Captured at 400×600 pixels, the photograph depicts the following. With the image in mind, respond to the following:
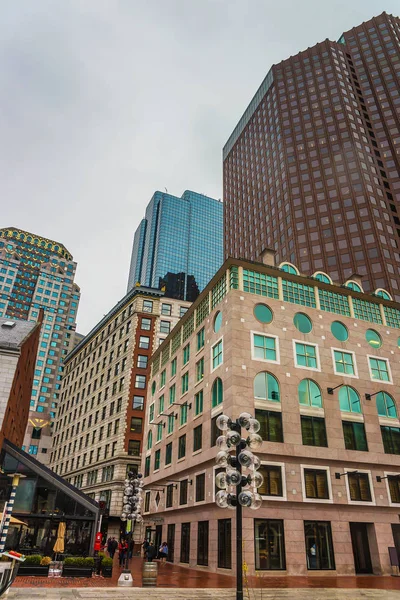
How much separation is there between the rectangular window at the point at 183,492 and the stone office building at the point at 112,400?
22865 mm

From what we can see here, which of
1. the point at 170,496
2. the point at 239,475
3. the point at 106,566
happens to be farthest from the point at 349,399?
the point at 239,475

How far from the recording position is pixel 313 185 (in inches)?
3588

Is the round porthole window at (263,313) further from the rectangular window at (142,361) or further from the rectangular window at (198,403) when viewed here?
the rectangular window at (142,361)

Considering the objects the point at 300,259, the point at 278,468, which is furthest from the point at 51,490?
the point at 300,259

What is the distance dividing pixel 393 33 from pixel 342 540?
12690cm

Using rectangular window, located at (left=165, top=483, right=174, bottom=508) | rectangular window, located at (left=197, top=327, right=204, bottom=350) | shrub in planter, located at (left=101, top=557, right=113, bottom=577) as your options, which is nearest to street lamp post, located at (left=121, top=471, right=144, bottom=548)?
shrub in planter, located at (left=101, top=557, right=113, bottom=577)

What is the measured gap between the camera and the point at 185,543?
33.9 m

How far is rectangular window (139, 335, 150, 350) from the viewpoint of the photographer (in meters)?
66.7

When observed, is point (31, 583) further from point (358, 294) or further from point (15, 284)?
point (15, 284)

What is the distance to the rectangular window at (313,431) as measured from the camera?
99.3ft

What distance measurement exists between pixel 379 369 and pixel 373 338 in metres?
A: 2.80

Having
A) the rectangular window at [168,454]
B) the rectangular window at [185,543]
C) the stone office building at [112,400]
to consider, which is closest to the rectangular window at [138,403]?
the stone office building at [112,400]

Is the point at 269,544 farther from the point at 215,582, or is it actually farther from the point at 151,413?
the point at 151,413

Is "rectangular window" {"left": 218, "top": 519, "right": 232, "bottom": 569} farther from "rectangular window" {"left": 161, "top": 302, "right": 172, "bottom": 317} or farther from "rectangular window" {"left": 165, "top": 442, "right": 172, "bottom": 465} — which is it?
"rectangular window" {"left": 161, "top": 302, "right": 172, "bottom": 317}
